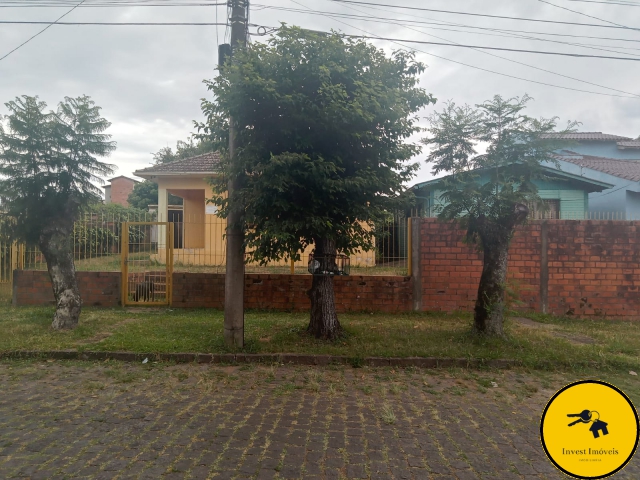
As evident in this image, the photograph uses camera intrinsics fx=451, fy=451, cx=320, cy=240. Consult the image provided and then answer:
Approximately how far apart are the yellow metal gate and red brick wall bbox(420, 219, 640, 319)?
5300mm

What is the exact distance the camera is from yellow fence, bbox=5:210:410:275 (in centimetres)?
911

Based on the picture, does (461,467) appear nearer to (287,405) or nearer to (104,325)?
(287,405)

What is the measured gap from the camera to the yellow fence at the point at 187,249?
29.9 feet

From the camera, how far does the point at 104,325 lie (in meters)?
7.77

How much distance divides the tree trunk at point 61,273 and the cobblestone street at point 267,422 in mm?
1500

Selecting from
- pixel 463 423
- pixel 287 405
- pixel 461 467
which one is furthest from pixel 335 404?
pixel 461 467

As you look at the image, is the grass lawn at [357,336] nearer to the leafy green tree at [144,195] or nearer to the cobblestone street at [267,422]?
the cobblestone street at [267,422]

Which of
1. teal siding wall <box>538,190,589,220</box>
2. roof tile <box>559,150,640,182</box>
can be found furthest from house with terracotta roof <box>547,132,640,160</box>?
teal siding wall <box>538,190,589,220</box>

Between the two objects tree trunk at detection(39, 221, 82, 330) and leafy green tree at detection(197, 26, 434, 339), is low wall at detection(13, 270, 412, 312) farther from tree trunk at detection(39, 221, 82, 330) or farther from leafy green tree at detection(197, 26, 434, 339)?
leafy green tree at detection(197, 26, 434, 339)

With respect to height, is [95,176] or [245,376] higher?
[95,176]

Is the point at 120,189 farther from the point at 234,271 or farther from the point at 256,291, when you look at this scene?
the point at 234,271

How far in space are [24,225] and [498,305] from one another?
757 cm

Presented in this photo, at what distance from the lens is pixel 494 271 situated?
261 inches

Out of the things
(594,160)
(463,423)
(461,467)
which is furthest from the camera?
(594,160)
